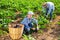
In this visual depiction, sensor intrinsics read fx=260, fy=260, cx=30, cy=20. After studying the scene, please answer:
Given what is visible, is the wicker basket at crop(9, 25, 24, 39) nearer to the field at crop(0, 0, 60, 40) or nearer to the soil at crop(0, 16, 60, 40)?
the field at crop(0, 0, 60, 40)

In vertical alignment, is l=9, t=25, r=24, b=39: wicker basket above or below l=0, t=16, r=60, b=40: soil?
above

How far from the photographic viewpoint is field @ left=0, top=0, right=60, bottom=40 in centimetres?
1105

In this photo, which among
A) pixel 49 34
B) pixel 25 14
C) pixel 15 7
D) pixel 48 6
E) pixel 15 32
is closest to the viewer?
pixel 15 32

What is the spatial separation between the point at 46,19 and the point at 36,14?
39.0 inches

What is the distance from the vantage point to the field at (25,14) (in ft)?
36.3

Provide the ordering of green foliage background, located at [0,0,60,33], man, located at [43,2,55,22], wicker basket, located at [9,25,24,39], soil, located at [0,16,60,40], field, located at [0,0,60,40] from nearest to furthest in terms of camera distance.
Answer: wicker basket, located at [9,25,24,39], soil, located at [0,16,60,40], field, located at [0,0,60,40], man, located at [43,2,55,22], green foliage background, located at [0,0,60,33]

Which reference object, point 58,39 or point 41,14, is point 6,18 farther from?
point 58,39

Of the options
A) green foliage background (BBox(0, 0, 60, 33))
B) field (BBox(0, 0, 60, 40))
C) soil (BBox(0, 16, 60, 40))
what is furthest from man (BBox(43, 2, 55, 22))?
green foliage background (BBox(0, 0, 60, 33))

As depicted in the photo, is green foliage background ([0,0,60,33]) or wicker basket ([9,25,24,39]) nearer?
wicker basket ([9,25,24,39])

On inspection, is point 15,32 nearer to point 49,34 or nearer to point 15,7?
point 49,34

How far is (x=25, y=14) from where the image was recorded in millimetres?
13461

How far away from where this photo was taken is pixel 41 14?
13773mm

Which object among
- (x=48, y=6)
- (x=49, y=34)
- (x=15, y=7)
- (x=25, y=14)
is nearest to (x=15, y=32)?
Answer: (x=49, y=34)

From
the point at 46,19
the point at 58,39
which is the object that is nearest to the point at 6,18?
the point at 46,19
